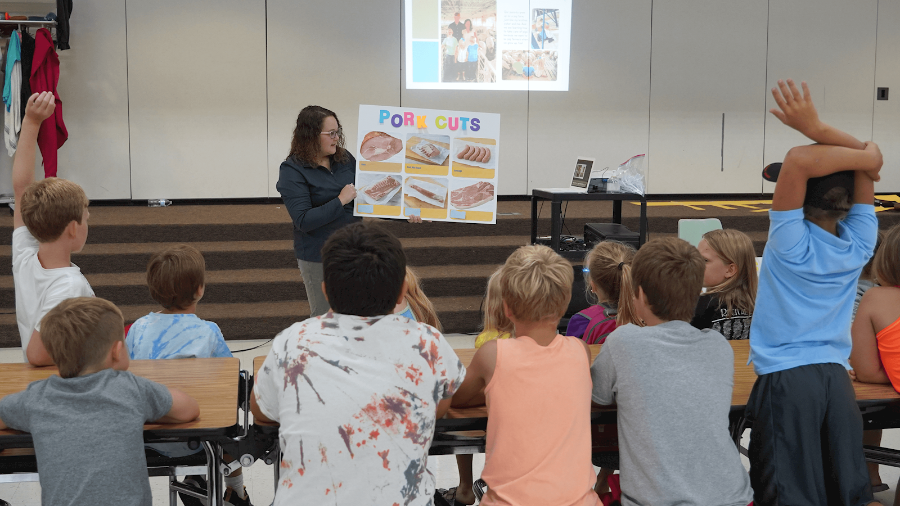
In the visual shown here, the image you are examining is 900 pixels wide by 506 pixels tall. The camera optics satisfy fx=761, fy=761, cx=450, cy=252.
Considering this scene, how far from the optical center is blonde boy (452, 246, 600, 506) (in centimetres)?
162

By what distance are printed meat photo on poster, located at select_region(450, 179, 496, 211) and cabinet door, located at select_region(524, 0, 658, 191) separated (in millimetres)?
4241

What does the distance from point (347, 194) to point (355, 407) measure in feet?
6.38

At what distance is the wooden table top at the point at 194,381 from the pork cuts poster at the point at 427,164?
1501mm

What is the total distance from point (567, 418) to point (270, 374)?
64cm

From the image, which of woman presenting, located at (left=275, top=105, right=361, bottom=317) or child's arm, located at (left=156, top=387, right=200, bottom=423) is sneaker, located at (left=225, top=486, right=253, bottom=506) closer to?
child's arm, located at (left=156, top=387, right=200, bottom=423)

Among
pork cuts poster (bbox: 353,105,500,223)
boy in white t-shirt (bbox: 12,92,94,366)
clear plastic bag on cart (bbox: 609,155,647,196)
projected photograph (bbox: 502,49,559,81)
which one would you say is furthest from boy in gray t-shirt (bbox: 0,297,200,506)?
projected photograph (bbox: 502,49,559,81)

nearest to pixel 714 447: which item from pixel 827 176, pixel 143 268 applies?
pixel 827 176

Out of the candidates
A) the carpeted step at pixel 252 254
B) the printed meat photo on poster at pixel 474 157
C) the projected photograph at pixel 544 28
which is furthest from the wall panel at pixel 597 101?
the printed meat photo on poster at pixel 474 157

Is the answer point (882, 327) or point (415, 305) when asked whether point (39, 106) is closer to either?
point (415, 305)

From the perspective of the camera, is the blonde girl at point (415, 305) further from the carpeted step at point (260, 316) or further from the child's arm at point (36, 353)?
the carpeted step at point (260, 316)

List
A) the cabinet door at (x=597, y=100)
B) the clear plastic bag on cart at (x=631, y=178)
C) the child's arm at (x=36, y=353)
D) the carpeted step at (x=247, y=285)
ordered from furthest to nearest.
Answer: the cabinet door at (x=597, y=100) → the carpeted step at (x=247, y=285) → the clear plastic bag on cart at (x=631, y=178) → the child's arm at (x=36, y=353)

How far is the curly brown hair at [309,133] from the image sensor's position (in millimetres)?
3252

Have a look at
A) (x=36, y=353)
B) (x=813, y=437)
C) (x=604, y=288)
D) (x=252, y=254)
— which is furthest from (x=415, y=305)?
(x=252, y=254)

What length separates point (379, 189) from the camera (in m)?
3.45
